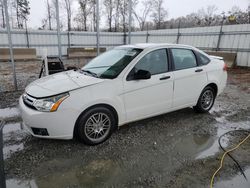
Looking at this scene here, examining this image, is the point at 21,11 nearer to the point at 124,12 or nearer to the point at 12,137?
the point at 124,12

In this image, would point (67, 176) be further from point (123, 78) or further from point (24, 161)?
point (123, 78)

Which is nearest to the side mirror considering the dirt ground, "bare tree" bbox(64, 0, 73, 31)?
the dirt ground

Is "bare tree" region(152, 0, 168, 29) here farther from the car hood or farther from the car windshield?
the car hood

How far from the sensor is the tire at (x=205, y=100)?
424 centimetres

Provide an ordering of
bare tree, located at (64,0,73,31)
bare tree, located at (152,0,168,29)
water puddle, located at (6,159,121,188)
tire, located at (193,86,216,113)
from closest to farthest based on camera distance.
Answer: water puddle, located at (6,159,121,188) → tire, located at (193,86,216,113) → bare tree, located at (64,0,73,31) → bare tree, located at (152,0,168,29)

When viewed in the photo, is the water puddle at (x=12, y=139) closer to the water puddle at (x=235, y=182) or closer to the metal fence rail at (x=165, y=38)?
the water puddle at (x=235, y=182)

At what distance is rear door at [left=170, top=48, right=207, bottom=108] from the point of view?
145 inches

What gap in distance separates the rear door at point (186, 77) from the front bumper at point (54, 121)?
2087mm

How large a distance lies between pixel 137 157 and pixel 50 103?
59.2 inches

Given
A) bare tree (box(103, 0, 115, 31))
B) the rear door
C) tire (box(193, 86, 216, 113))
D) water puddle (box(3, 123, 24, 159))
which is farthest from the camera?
bare tree (box(103, 0, 115, 31))

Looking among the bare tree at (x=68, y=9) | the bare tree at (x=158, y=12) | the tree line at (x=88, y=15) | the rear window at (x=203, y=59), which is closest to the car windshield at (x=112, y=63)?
the rear window at (x=203, y=59)

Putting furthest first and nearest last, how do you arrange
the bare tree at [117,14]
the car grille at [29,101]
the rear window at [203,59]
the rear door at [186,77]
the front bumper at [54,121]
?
the bare tree at [117,14] → the rear window at [203,59] → the rear door at [186,77] → the car grille at [29,101] → the front bumper at [54,121]

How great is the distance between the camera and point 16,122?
383cm

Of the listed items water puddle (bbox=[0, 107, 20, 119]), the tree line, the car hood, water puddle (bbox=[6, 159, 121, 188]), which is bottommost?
water puddle (bbox=[0, 107, 20, 119])
